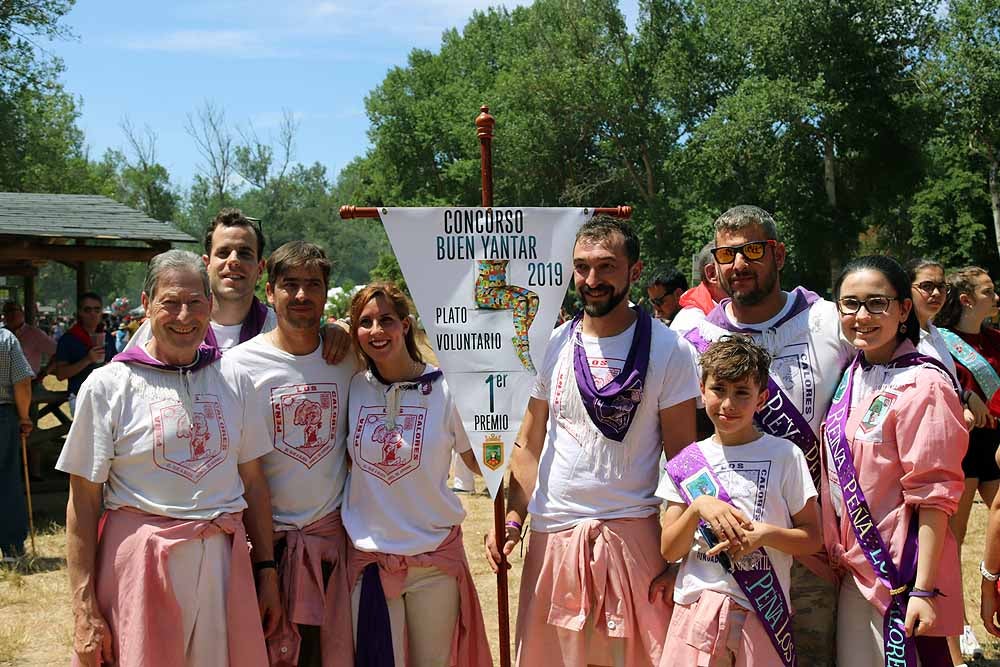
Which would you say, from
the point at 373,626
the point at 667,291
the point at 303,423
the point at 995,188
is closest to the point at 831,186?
the point at 995,188

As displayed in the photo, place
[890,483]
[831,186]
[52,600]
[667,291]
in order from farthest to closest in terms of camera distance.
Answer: [831,186], [667,291], [52,600], [890,483]

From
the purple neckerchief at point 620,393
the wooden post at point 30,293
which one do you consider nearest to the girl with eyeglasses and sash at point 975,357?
the purple neckerchief at point 620,393

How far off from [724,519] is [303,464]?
1.46m

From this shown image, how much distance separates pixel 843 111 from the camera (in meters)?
28.3

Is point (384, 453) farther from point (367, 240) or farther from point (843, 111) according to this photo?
point (367, 240)

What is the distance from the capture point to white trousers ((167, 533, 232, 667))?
301 centimetres

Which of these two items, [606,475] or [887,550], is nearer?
[887,550]

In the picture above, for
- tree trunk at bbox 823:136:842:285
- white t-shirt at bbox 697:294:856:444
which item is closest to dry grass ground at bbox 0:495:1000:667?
white t-shirt at bbox 697:294:856:444

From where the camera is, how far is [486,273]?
3.59 meters

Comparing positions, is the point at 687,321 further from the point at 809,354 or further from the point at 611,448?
the point at 611,448

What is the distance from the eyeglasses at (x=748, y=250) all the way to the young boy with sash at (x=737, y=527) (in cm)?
39

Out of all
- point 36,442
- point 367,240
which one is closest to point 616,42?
point 36,442

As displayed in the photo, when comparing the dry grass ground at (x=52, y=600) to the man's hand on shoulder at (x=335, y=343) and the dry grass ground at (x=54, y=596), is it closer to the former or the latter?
the dry grass ground at (x=54, y=596)

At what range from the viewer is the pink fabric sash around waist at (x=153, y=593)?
2.94 metres
